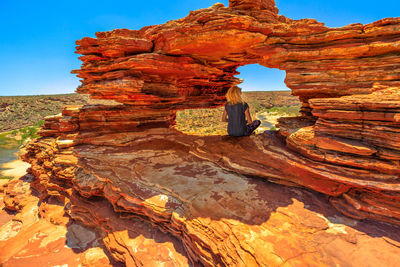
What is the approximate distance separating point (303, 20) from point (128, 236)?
1066cm

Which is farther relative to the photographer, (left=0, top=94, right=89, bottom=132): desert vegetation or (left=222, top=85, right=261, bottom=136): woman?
(left=0, top=94, right=89, bottom=132): desert vegetation

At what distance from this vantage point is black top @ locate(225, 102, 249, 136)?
27.0 ft

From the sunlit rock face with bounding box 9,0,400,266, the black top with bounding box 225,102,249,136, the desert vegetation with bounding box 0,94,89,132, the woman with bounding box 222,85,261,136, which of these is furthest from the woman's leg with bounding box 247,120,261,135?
the desert vegetation with bounding box 0,94,89,132

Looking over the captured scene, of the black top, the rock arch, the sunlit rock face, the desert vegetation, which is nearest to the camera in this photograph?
the sunlit rock face

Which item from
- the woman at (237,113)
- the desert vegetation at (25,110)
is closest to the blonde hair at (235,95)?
the woman at (237,113)

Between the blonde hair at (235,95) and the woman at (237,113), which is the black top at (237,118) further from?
the blonde hair at (235,95)

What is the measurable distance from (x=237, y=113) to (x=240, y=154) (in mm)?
1892

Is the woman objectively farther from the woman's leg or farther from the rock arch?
the rock arch

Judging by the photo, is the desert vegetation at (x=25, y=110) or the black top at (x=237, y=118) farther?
the desert vegetation at (x=25, y=110)

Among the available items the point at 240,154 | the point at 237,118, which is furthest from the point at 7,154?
the point at 240,154

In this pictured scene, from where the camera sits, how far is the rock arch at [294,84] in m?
4.83

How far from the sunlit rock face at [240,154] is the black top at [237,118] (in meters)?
0.44

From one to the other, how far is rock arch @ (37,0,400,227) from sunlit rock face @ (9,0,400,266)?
0.04 meters

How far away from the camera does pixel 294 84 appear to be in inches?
299
